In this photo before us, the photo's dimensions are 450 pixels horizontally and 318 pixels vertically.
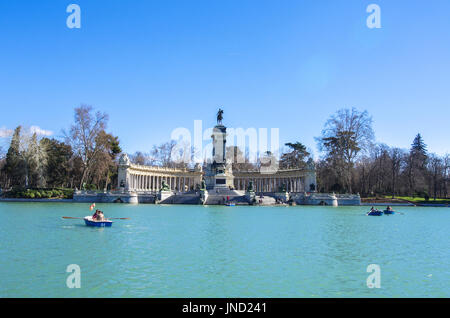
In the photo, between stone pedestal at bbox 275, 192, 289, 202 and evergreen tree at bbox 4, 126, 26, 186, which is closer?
stone pedestal at bbox 275, 192, 289, 202

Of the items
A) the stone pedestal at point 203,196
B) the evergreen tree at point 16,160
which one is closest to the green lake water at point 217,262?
the stone pedestal at point 203,196

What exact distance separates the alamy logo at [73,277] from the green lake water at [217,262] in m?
0.20

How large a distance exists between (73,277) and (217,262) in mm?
5279

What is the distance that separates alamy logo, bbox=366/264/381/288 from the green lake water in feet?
0.64

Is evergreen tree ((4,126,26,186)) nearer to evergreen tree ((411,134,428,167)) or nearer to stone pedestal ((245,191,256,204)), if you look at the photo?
stone pedestal ((245,191,256,204))

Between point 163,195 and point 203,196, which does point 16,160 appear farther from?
point 203,196

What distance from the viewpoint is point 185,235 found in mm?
21297

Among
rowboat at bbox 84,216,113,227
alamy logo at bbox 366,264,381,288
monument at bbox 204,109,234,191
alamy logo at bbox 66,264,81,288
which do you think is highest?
monument at bbox 204,109,234,191

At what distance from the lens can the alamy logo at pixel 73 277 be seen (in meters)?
11.1

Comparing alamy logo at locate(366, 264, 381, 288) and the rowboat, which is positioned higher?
the rowboat

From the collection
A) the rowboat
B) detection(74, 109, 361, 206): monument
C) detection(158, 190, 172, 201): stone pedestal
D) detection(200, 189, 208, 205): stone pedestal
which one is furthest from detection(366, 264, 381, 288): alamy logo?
detection(158, 190, 172, 201): stone pedestal

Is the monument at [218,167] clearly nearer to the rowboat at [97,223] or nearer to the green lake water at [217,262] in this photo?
the rowboat at [97,223]

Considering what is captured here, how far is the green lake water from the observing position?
11.0 meters
